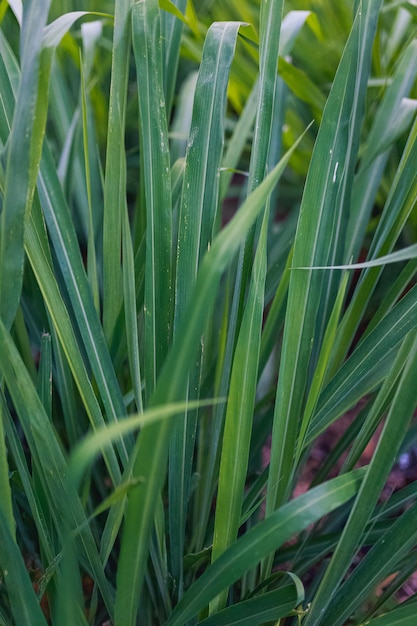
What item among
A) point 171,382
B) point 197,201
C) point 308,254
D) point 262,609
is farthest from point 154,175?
point 262,609

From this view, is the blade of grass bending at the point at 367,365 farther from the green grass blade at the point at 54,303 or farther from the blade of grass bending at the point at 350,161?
the green grass blade at the point at 54,303

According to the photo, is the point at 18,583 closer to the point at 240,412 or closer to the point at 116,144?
the point at 240,412

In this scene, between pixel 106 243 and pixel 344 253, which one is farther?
pixel 344 253

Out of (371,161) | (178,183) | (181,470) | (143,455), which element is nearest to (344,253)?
(371,161)

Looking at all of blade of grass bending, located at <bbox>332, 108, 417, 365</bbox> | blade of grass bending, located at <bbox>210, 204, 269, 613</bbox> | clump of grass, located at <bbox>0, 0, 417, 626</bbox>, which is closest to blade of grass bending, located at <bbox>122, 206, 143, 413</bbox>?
clump of grass, located at <bbox>0, 0, 417, 626</bbox>

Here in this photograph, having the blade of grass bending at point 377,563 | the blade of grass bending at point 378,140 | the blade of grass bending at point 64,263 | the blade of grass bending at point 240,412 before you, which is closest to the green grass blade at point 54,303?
the blade of grass bending at point 64,263

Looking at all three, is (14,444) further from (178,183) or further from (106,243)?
(178,183)

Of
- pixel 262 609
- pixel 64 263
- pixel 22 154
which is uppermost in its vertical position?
pixel 22 154
